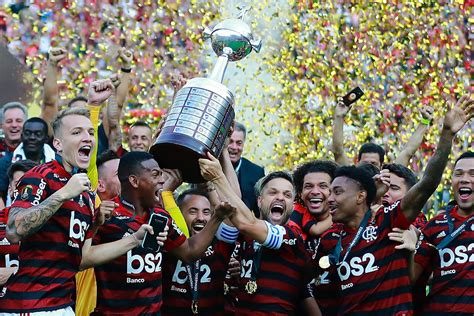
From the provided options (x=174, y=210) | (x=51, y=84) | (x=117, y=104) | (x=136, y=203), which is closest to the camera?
(x=136, y=203)

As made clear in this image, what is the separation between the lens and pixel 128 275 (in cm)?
723

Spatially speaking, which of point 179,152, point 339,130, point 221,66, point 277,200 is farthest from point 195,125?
point 339,130

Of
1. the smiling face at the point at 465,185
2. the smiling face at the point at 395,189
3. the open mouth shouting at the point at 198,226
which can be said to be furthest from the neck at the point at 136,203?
the smiling face at the point at 465,185

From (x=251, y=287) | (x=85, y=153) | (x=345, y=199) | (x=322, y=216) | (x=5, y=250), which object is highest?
(x=322, y=216)

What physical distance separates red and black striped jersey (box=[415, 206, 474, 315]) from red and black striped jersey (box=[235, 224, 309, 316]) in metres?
0.92

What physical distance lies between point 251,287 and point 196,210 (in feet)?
3.07

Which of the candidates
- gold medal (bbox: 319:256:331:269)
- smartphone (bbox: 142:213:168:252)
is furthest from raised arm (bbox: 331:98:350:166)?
smartphone (bbox: 142:213:168:252)

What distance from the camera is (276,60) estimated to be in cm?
1415

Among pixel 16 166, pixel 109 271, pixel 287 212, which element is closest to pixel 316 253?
pixel 287 212

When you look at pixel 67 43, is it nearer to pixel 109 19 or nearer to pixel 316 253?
pixel 109 19

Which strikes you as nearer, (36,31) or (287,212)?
(287,212)

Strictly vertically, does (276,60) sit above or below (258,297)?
above

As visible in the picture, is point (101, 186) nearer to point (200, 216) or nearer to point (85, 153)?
point (200, 216)

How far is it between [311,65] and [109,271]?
722 centimetres
